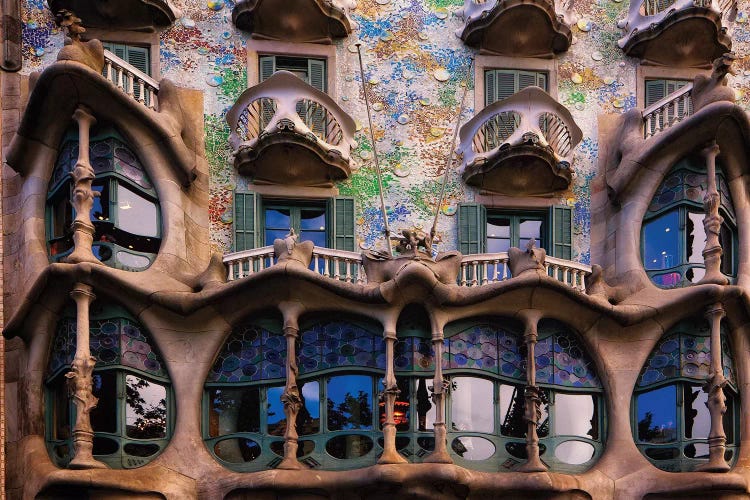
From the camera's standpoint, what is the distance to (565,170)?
2275cm

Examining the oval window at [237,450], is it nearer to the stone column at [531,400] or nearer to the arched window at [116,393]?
the arched window at [116,393]

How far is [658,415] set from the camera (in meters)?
21.4

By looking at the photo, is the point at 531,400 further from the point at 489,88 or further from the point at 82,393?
the point at 82,393

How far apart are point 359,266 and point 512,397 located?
3.35 m

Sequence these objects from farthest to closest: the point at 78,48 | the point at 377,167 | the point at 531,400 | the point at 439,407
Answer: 1. the point at 377,167
2. the point at 78,48
3. the point at 531,400
4. the point at 439,407

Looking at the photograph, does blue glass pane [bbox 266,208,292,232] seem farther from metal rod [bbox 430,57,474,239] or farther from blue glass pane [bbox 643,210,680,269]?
blue glass pane [bbox 643,210,680,269]

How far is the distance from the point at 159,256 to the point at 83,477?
13.1 ft

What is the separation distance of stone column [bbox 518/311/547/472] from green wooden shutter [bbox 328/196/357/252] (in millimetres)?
3475

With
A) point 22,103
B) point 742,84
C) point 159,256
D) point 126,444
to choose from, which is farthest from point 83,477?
point 742,84

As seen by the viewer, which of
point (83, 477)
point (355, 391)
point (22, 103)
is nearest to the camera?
point (83, 477)

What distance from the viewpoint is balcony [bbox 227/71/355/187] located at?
21.9 m

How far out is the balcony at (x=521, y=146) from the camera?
22297mm

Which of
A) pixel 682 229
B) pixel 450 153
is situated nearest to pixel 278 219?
pixel 450 153

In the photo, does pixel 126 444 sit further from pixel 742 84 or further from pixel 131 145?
pixel 742 84
